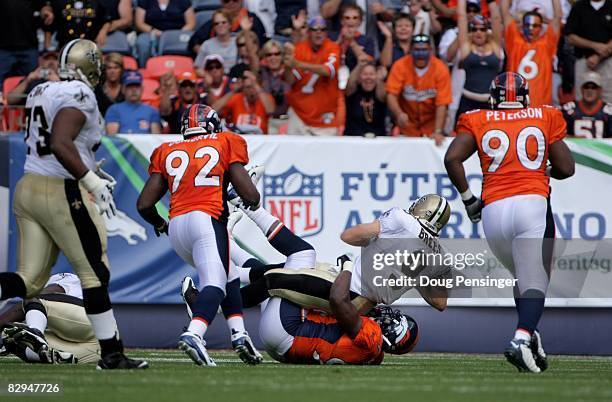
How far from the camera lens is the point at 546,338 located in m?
10.9

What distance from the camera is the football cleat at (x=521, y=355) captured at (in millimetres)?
7252

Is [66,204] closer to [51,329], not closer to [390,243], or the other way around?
[51,329]

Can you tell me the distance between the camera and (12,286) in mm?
6941

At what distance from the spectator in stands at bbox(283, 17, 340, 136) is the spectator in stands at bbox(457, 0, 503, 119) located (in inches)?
50.3

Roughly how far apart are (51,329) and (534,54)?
6.08m

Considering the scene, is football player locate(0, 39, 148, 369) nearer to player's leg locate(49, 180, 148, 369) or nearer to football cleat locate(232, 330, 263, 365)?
player's leg locate(49, 180, 148, 369)

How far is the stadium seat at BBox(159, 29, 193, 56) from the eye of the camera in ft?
46.0

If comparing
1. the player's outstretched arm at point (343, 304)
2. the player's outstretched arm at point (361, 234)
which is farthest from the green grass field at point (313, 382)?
the player's outstretched arm at point (361, 234)

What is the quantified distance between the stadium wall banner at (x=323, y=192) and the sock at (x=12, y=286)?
3907 millimetres

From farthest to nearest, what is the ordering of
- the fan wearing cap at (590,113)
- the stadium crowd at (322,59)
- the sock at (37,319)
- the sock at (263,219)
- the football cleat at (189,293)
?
the stadium crowd at (322,59)
the fan wearing cap at (590,113)
the sock at (263,219)
the football cleat at (189,293)
the sock at (37,319)

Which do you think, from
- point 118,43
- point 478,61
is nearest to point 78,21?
point 118,43

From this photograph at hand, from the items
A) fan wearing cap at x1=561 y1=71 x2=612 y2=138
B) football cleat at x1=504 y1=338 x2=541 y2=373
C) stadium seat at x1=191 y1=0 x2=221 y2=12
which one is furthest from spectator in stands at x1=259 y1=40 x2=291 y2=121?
football cleat at x1=504 y1=338 x2=541 y2=373

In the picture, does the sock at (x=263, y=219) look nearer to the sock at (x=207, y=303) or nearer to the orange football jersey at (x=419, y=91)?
the sock at (x=207, y=303)

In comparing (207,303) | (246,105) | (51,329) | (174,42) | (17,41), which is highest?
(17,41)
